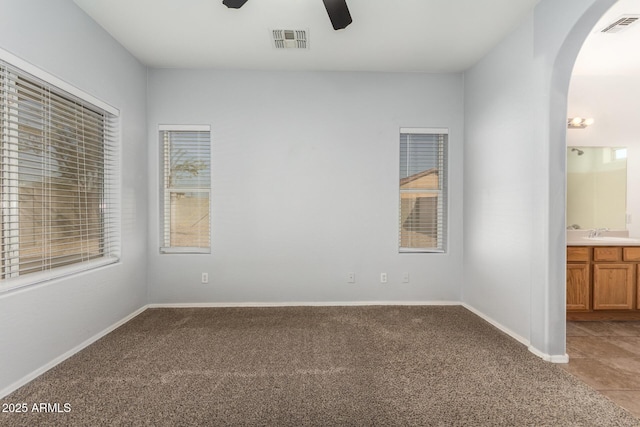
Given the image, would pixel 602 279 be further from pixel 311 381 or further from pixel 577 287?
pixel 311 381

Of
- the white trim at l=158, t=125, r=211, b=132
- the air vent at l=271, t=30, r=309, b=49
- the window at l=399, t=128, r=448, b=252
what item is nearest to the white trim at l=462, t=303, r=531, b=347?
the window at l=399, t=128, r=448, b=252

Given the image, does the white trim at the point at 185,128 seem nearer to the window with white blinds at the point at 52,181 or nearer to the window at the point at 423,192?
the window with white blinds at the point at 52,181

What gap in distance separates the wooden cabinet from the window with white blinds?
4.93m

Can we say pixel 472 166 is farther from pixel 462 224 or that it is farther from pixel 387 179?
pixel 387 179

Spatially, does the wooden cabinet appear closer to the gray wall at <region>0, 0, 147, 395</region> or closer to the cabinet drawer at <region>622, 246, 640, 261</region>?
the cabinet drawer at <region>622, 246, 640, 261</region>

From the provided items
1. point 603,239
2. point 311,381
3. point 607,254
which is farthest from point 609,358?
point 311,381

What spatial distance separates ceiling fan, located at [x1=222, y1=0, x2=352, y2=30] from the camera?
2.21 meters

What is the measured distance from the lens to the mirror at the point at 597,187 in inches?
156

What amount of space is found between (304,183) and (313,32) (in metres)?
1.65

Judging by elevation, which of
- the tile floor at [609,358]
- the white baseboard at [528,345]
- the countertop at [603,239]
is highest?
the countertop at [603,239]

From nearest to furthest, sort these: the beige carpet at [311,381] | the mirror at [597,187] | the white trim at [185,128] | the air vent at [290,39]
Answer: the beige carpet at [311,381], the air vent at [290,39], the white trim at [185,128], the mirror at [597,187]

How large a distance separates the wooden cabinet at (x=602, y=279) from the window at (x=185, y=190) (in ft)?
13.9

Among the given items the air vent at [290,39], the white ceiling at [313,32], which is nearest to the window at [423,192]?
the white ceiling at [313,32]

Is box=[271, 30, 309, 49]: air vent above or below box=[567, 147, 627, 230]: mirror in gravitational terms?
above
